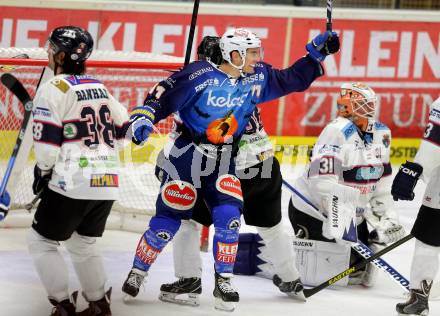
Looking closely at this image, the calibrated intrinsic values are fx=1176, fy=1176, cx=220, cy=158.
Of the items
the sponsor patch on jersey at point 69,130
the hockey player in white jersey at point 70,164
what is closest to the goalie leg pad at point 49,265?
the hockey player in white jersey at point 70,164

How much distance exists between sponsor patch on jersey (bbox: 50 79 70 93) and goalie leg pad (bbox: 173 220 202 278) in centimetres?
103

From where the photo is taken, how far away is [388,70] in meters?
9.17

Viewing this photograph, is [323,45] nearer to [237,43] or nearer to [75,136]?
[237,43]

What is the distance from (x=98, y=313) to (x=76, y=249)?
301 mm

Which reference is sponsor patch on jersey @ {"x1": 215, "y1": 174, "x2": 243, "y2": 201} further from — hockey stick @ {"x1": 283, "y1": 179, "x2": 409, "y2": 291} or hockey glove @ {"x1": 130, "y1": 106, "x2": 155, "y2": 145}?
hockey stick @ {"x1": 283, "y1": 179, "x2": 409, "y2": 291}

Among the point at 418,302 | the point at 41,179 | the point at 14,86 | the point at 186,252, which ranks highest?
the point at 14,86

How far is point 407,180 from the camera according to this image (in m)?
5.01

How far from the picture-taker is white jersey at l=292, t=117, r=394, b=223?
570 cm

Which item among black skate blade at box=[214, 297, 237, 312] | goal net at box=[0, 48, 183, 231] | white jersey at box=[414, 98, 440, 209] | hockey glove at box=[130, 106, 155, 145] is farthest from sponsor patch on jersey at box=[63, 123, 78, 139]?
white jersey at box=[414, 98, 440, 209]

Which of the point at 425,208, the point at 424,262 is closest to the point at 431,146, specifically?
the point at 425,208

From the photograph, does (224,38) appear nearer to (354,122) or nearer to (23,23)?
(354,122)

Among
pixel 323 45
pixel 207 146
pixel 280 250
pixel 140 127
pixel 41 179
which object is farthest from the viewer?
pixel 280 250

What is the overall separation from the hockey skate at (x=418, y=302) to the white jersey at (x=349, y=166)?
2.43ft

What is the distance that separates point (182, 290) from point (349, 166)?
1100mm
